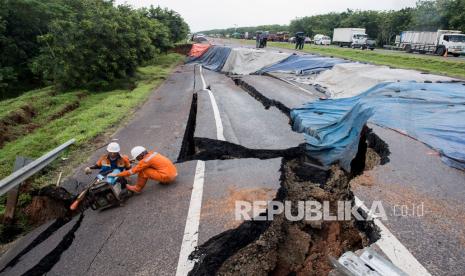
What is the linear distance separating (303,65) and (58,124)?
14.7m

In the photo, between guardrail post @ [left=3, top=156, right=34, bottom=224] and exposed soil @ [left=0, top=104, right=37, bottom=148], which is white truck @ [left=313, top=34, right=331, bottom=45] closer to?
exposed soil @ [left=0, top=104, right=37, bottom=148]

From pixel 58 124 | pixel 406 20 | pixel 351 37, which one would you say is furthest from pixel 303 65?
pixel 406 20

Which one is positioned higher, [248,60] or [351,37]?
[351,37]

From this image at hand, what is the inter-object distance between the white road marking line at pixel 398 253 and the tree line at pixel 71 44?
1631cm

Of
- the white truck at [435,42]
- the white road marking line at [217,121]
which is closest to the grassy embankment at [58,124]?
the white road marking line at [217,121]

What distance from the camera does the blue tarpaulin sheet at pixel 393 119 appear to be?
676 cm

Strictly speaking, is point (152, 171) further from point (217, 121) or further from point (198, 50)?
point (198, 50)

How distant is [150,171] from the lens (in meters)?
5.56

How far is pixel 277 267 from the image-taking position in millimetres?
3865

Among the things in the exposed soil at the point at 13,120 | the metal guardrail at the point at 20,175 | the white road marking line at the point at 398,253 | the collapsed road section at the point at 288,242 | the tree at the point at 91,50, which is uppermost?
the tree at the point at 91,50

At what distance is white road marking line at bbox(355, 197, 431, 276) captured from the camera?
3.28m

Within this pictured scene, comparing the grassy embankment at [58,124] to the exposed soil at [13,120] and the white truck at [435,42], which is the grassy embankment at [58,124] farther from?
the white truck at [435,42]

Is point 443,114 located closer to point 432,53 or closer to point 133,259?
point 133,259

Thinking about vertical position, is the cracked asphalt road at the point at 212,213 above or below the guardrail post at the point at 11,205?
above
